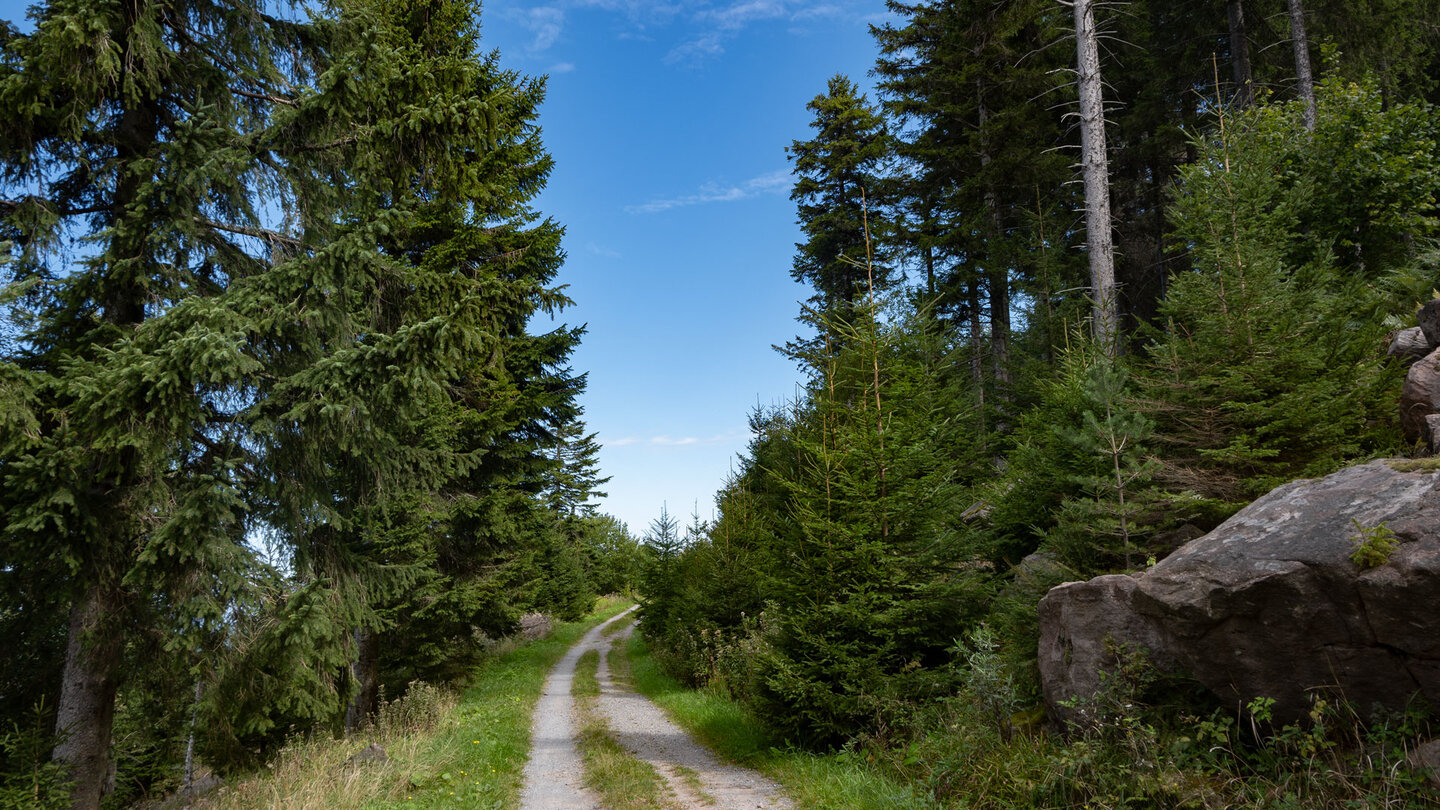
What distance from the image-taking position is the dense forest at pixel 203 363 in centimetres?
633

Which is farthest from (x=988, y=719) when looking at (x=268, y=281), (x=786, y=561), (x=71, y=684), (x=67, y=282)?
→ (x=67, y=282)

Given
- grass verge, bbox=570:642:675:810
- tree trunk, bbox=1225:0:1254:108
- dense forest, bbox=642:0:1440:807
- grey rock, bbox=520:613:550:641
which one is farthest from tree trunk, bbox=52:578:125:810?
tree trunk, bbox=1225:0:1254:108

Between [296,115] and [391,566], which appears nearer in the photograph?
[296,115]

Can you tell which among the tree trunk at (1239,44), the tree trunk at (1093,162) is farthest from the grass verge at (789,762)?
the tree trunk at (1239,44)

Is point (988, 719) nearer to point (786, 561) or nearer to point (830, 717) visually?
point (830, 717)

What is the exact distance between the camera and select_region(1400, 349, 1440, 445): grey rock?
5548 millimetres

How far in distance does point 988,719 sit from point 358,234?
327 inches

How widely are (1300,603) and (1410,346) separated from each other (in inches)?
213

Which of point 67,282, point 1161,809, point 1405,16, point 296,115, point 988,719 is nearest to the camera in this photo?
point 1161,809

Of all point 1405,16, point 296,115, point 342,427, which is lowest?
point 342,427

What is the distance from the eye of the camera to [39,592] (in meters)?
6.75

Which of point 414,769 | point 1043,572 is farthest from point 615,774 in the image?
point 1043,572

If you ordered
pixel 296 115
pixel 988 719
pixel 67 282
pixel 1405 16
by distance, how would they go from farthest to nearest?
pixel 1405 16
pixel 296 115
pixel 67 282
pixel 988 719

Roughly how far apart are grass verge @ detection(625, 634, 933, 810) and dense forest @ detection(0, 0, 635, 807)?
527 centimetres
